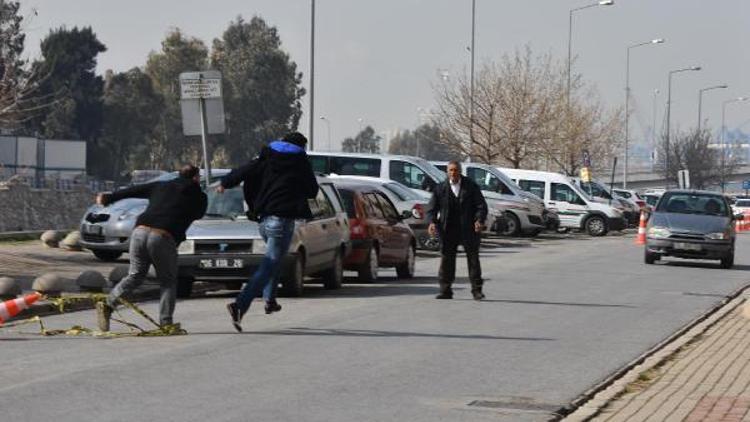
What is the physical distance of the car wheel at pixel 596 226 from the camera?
52.2 meters

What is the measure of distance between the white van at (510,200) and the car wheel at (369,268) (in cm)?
2242

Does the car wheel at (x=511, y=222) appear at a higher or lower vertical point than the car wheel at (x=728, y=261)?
higher

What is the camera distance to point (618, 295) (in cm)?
2189

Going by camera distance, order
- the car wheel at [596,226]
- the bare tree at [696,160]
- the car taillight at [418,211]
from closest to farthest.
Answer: the car taillight at [418,211] < the car wheel at [596,226] < the bare tree at [696,160]

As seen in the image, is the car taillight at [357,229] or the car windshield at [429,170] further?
the car windshield at [429,170]

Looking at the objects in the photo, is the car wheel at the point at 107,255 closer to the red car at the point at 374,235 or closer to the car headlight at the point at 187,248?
the red car at the point at 374,235

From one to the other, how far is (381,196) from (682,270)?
8.01m

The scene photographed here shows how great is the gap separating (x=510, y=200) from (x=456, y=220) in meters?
26.8

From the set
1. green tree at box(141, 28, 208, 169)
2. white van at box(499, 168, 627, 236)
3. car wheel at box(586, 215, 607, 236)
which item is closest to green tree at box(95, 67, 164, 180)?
green tree at box(141, 28, 208, 169)

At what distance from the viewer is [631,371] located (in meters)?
12.5

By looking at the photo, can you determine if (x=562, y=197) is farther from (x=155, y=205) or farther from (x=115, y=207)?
(x=155, y=205)

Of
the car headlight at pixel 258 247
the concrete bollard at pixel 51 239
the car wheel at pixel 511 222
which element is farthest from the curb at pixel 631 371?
the car wheel at pixel 511 222

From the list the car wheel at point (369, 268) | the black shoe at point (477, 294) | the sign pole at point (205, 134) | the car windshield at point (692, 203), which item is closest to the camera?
the black shoe at point (477, 294)

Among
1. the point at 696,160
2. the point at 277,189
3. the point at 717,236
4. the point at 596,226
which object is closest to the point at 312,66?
the point at 596,226
